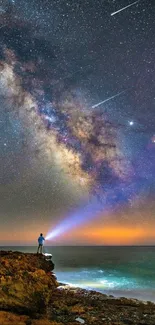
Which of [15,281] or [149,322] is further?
[149,322]

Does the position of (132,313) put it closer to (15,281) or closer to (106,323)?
(106,323)

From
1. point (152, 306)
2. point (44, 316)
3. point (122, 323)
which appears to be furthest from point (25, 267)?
point (152, 306)

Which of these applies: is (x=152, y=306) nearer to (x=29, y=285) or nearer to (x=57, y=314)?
(x=57, y=314)

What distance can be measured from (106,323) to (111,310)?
3.97 meters

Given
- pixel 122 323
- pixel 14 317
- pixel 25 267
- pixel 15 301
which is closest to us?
pixel 14 317

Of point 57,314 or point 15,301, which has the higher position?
point 15,301

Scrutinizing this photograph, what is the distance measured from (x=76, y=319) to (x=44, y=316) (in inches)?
88.5

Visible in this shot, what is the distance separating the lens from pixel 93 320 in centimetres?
1523

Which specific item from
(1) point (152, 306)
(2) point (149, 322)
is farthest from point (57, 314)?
(1) point (152, 306)

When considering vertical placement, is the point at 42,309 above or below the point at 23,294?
below

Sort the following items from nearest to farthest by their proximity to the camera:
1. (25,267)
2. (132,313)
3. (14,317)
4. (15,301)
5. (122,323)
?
(14,317)
(15,301)
(122,323)
(132,313)
(25,267)

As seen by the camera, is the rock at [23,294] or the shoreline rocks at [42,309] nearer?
the shoreline rocks at [42,309]

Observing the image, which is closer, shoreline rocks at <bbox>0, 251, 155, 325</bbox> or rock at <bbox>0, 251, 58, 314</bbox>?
shoreline rocks at <bbox>0, 251, 155, 325</bbox>

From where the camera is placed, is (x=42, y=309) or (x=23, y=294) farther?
(x=42, y=309)
